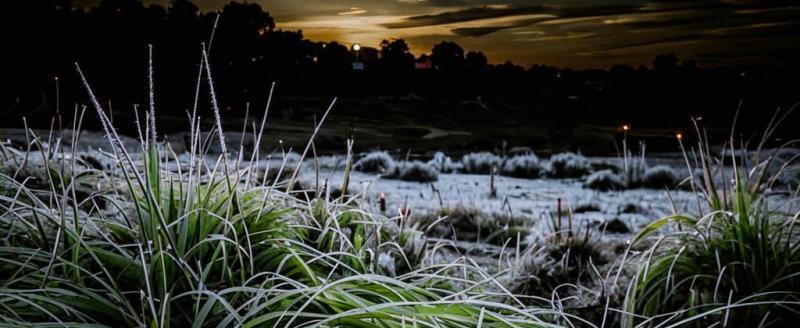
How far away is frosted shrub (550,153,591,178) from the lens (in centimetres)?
1174

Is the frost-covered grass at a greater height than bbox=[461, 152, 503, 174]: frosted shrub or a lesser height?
greater

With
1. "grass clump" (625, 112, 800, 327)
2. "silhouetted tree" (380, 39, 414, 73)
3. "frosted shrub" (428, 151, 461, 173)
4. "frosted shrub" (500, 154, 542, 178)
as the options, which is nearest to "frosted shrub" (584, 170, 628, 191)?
"frosted shrub" (500, 154, 542, 178)

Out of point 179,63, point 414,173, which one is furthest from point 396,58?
point 414,173

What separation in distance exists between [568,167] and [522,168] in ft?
2.53

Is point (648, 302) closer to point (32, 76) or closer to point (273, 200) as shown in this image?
point (273, 200)

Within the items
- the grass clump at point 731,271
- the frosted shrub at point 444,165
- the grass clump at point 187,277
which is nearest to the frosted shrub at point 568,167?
the frosted shrub at point 444,165

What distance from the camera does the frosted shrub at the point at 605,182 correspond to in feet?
32.7

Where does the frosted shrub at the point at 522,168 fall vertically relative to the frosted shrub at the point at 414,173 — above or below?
below

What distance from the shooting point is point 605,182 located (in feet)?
33.0

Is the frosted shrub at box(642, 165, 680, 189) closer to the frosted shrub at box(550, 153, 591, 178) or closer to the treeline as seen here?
the frosted shrub at box(550, 153, 591, 178)

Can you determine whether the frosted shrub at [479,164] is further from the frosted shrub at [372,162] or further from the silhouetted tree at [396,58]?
the silhouetted tree at [396,58]

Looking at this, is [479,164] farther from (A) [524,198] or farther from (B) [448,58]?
(B) [448,58]

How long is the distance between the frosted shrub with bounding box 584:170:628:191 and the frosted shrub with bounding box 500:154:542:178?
4.79 ft

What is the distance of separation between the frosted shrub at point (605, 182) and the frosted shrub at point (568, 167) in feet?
4.90
